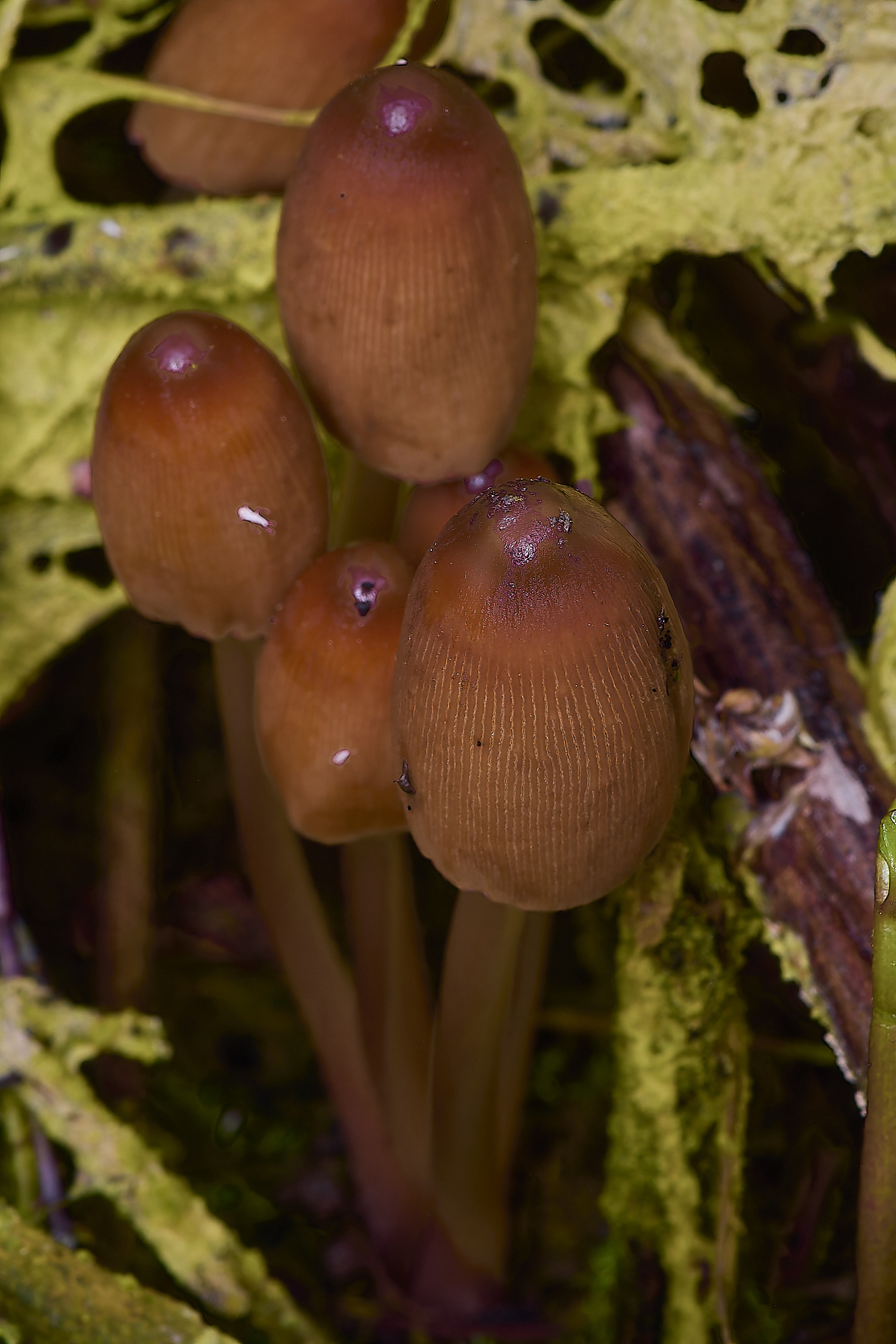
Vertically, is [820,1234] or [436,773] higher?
[436,773]

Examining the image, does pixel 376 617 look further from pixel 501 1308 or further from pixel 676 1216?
pixel 501 1308

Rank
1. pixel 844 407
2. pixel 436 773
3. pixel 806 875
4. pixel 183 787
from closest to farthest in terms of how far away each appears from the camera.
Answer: pixel 436 773, pixel 806 875, pixel 844 407, pixel 183 787

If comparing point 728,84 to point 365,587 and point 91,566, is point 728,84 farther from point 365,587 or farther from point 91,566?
point 91,566

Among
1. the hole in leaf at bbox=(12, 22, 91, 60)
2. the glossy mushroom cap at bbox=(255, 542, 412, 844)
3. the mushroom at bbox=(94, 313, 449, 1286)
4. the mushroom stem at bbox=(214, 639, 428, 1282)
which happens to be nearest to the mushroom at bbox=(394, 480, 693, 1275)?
the glossy mushroom cap at bbox=(255, 542, 412, 844)

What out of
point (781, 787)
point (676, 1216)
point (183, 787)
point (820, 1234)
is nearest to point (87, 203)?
point (183, 787)

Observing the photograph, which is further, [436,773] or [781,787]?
[781,787]

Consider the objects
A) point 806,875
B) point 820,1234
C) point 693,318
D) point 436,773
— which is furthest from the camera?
point 693,318
